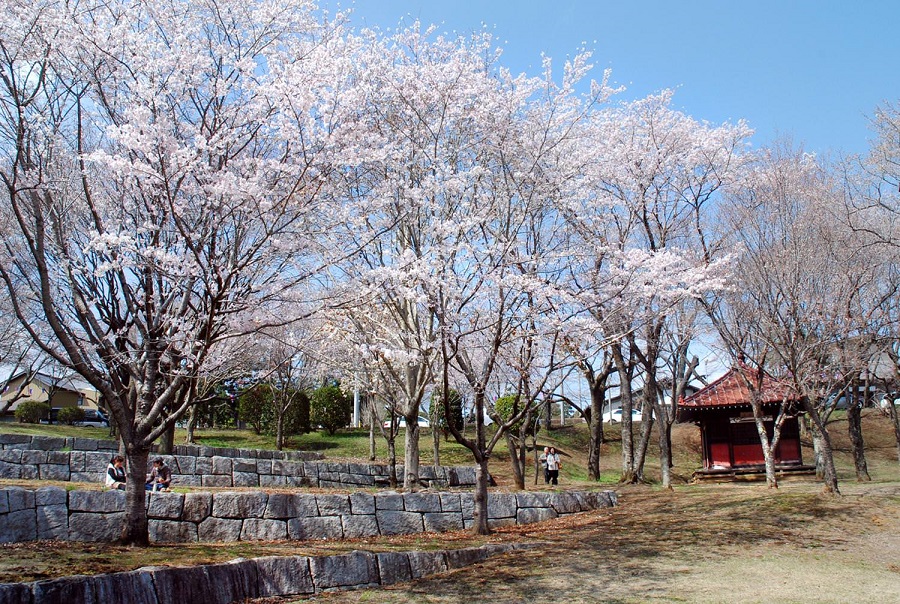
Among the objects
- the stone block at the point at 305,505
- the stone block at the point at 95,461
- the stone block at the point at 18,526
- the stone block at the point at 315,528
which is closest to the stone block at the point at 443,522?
the stone block at the point at 315,528

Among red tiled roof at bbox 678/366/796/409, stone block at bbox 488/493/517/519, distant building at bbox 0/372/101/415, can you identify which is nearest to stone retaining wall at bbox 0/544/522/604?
stone block at bbox 488/493/517/519

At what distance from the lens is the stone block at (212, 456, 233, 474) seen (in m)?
14.4

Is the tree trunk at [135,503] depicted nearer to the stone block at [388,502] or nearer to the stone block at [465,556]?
the stone block at [465,556]

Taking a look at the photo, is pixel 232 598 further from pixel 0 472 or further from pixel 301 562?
pixel 0 472

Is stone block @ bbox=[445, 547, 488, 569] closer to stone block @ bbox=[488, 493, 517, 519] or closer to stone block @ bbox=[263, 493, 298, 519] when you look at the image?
stone block @ bbox=[263, 493, 298, 519]

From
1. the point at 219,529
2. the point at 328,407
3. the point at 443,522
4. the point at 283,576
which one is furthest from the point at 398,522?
the point at 328,407

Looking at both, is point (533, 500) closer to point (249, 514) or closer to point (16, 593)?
point (249, 514)

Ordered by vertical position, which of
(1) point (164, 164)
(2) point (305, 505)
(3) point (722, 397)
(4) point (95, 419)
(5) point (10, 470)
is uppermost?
(1) point (164, 164)

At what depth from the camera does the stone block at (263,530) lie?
29.4ft

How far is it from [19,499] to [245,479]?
7.58 metres

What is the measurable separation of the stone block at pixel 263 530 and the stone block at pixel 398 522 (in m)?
1.52

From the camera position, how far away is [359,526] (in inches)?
388

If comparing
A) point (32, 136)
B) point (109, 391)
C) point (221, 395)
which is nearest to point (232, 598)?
point (109, 391)

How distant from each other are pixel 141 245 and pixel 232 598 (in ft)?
13.4
